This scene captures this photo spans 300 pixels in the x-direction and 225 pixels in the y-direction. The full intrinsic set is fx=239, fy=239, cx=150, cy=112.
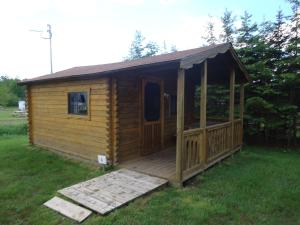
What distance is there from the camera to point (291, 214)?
3.54 metres

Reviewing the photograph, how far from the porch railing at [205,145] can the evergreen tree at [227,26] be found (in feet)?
17.3

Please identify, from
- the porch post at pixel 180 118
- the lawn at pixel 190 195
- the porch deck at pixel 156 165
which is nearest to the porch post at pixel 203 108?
the lawn at pixel 190 195

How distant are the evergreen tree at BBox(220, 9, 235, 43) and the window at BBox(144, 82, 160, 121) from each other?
589 centimetres

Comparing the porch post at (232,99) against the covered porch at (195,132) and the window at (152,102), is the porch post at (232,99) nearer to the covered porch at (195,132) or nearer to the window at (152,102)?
the covered porch at (195,132)

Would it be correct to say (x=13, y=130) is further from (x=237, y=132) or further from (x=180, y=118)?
(x=180, y=118)

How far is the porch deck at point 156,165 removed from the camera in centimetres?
503

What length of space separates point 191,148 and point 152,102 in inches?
85.6

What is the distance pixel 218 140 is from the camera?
613cm

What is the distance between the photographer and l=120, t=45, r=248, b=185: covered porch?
4.45 meters

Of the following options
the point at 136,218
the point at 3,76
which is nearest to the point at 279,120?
the point at 136,218


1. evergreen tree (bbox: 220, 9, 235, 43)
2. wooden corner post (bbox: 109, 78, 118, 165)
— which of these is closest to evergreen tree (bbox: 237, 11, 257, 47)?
evergreen tree (bbox: 220, 9, 235, 43)

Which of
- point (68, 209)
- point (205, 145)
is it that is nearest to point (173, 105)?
point (205, 145)

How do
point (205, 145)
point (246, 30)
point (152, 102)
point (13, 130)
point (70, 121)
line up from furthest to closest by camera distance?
point (13, 130) → point (246, 30) → point (70, 121) → point (152, 102) → point (205, 145)

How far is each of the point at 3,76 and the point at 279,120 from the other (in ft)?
228
